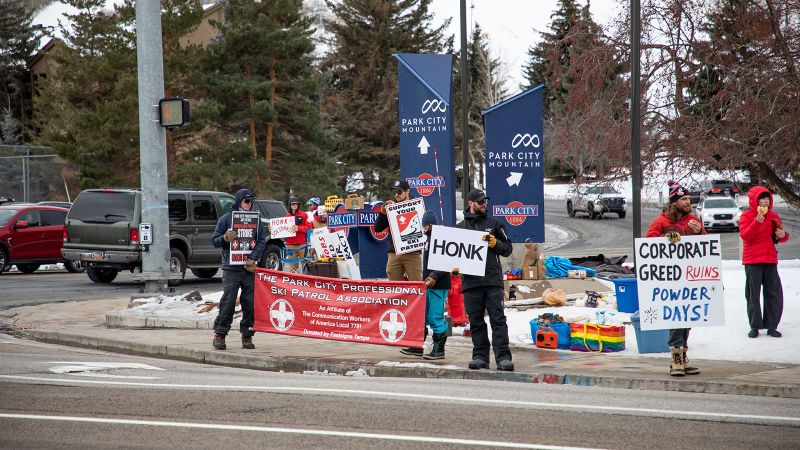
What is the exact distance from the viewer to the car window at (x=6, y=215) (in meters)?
25.4

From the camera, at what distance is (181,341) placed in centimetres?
1345

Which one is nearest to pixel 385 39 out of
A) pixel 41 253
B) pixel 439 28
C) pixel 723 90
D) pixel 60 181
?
pixel 439 28

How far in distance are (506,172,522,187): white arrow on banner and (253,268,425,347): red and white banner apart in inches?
204

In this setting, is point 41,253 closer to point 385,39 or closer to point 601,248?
point 601,248

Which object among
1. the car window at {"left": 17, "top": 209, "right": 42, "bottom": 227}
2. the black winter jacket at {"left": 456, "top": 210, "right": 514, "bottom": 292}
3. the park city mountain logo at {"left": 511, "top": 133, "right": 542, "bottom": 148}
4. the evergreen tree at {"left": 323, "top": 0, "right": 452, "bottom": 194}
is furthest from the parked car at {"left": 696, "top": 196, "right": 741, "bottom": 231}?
the black winter jacket at {"left": 456, "top": 210, "right": 514, "bottom": 292}

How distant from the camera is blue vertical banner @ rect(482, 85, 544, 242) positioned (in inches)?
650

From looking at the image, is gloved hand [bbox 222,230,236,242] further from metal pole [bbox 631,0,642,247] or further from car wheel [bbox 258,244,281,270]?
car wheel [bbox 258,244,281,270]

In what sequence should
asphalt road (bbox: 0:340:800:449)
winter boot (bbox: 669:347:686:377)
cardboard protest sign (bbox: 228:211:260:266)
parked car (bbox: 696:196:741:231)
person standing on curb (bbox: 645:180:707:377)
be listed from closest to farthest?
asphalt road (bbox: 0:340:800:449), winter boot (bbox: 669:347:686:377), person standing on curb (bbox: 645:180:707:377), cardboard protest sign (bbox: 228:211:260:266), parked car (bbox: 696:196:741:231)

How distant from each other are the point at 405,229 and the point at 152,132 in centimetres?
570

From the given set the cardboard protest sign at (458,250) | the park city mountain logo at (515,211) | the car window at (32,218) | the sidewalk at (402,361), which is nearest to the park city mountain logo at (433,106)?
the park city mountain logo at (515,211)

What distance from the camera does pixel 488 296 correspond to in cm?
1073

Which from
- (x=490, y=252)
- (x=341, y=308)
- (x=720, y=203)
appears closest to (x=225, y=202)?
(x=341, y=308)

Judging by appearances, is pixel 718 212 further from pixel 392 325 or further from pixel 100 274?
pixel 392 325

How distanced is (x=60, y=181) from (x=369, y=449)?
37458 mm
